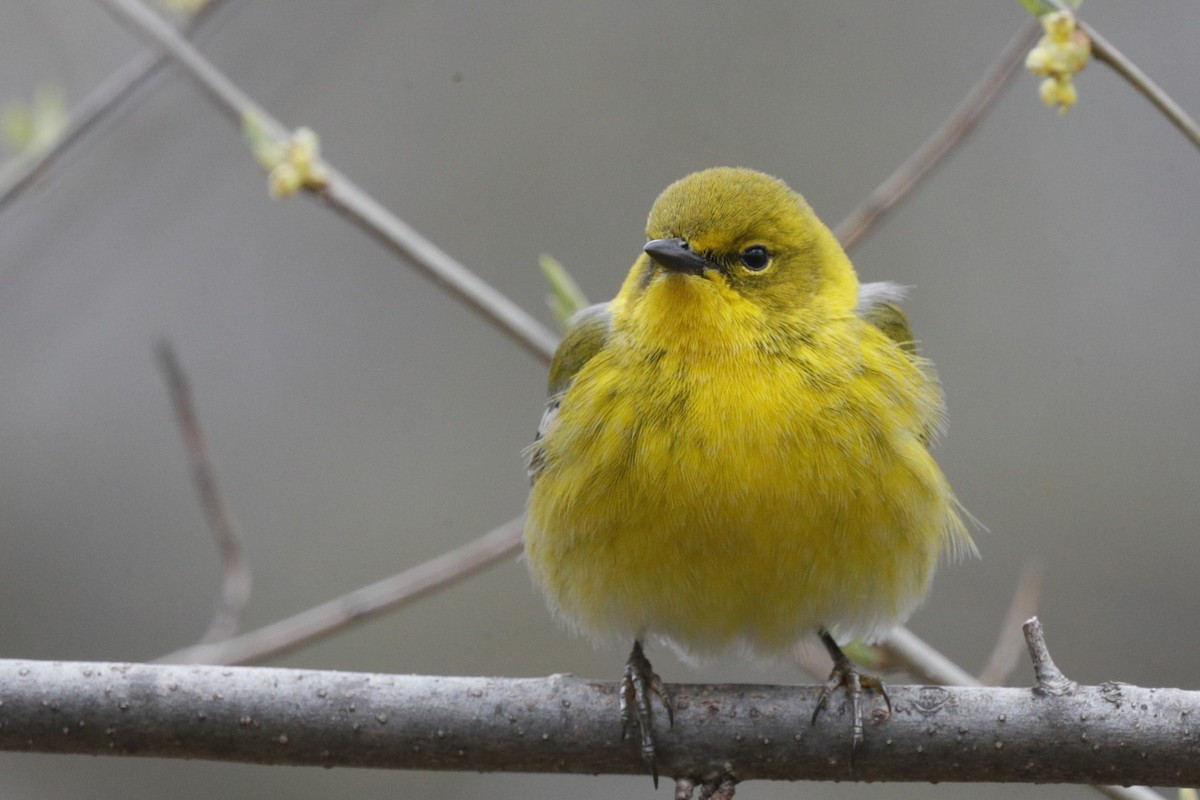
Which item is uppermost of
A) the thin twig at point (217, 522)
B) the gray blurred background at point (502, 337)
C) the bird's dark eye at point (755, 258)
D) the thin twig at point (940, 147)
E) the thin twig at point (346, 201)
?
the gray blurred background at point (502, 337)

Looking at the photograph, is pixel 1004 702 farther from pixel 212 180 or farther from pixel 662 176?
pixel 212 180

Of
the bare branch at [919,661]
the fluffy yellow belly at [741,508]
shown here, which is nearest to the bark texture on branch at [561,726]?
the fluffy yellow belly at [741,508]

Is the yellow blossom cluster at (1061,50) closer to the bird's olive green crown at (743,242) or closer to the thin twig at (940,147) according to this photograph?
the thin twig at (940,147)

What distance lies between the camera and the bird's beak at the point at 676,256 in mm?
4047

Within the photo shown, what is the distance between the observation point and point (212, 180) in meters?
8.25

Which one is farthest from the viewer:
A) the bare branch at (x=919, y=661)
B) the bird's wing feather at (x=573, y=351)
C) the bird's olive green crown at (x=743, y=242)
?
the bird's wing feather at (x=573, y=351)

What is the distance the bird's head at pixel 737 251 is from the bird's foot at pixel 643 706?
1.19 m

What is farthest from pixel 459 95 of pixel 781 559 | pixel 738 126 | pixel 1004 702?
pixel 1004 702

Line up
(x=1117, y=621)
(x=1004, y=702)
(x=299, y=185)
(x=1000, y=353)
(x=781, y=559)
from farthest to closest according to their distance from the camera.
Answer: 1. (x=1000, y=353)
2. (x=1117, y=621)
3. (x=299, y=185)
4. (x=781, y=559)
5. (x=1004, y=702)

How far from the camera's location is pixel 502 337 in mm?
8266

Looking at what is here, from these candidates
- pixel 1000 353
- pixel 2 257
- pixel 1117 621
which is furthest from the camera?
pixel 1000 353

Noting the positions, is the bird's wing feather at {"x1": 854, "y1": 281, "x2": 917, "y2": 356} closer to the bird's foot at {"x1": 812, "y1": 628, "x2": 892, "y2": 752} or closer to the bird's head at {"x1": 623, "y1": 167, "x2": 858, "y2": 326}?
the bird's head at {"x1": 623, "y1": 167, "x2": 858, "y2": 326}

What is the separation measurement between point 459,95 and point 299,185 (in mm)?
4821

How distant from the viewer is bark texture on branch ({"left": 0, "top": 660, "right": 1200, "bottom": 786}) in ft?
10.6
